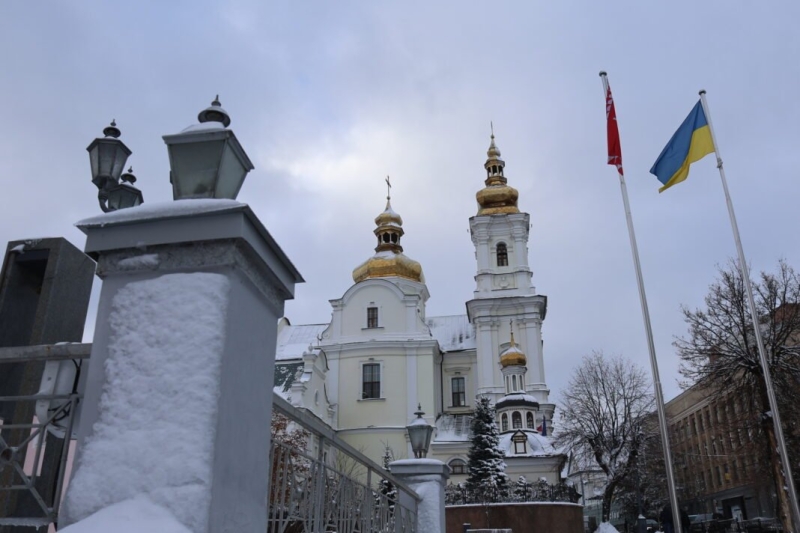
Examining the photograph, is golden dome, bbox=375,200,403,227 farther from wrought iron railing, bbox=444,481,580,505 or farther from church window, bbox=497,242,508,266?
wrought iron railing, bbox=444,481,580,505

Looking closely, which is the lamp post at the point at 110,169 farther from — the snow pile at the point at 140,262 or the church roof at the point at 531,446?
the church roof at the point at 531,446

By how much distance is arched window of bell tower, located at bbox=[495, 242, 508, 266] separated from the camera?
150 feet

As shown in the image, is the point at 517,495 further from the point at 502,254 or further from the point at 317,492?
the point at 502,254

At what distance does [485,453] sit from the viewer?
3291 cm

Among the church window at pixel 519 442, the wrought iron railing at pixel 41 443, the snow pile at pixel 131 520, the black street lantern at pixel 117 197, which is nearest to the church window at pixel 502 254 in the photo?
the church window at pixel 519 442

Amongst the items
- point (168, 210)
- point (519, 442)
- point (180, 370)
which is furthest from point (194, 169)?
point (519, 442)

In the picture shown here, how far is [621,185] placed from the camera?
50.9ft

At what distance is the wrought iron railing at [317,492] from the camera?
12.6 feet

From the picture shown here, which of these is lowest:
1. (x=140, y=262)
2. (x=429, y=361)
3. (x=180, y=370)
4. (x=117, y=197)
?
(x=180, y=370)

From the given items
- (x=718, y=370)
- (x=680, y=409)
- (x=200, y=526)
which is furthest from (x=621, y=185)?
(x=680, y=409)

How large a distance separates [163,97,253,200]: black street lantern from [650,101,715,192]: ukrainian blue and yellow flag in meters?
13.8

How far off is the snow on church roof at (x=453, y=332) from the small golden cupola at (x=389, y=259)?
495 cm

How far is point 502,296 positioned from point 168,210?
41.6m

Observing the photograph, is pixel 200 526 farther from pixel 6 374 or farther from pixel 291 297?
pixel 6 374
